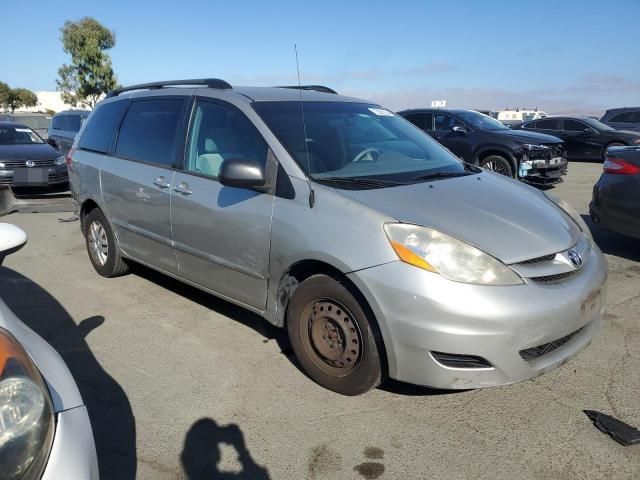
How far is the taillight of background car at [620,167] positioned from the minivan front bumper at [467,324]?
10.9ft

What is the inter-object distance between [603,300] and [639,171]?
9.72 feet

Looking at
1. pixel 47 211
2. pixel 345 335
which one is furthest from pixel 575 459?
pixel 47 211

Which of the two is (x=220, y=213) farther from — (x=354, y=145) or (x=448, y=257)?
(x=448, y=257)

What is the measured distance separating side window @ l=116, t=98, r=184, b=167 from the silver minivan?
0.02 m

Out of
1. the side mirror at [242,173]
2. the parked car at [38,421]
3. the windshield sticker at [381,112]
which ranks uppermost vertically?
the windshield sticker at [381,112]

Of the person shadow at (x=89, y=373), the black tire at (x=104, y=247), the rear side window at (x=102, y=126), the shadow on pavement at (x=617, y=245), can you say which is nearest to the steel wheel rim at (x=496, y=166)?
the shadow on pavement at (x=617, y=245)

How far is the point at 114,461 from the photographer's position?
8.46 feet

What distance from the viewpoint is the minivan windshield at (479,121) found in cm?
1109

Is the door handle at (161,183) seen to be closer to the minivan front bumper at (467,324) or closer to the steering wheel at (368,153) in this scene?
the steering wheel at (368,153)

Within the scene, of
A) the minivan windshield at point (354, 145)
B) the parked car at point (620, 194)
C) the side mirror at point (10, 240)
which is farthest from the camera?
the parked car at point (620, 194)

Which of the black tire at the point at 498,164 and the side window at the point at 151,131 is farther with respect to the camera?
the black tire at the point at 498,164

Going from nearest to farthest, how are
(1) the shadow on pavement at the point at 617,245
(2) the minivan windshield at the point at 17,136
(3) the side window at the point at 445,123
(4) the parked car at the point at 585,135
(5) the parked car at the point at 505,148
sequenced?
(1) the shadow on pavement at the point at 617,245
(5) the parked car at the point at 505,148
(2) the minivan windshield at the point at 17,136
(3) the side window at the point at 445,123
(4) the parked car at the point at 585,135

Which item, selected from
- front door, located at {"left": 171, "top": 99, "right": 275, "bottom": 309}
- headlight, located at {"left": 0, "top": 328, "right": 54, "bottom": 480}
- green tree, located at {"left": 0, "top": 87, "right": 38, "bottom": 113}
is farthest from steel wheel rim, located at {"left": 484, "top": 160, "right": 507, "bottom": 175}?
green tree, located at {"left": 0, "top": 87, "right": 38, "bottom": 113}

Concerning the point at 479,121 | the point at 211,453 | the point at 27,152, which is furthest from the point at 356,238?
the point at 27,152
